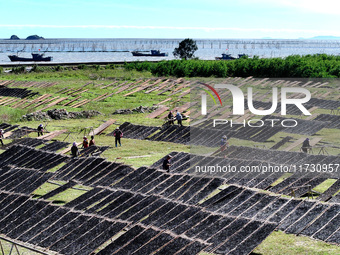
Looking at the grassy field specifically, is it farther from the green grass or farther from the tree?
the tree

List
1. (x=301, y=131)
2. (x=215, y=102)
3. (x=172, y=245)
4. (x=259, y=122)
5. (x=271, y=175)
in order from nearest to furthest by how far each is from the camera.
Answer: (x=172, y=245), (x=271, y=175), (x=301, y=131), (x=259, y=122), (x=215, y=102)

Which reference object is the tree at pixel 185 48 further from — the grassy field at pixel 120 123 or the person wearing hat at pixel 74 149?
the person wearing hat at pixel 74 149

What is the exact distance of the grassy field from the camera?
16172 mm

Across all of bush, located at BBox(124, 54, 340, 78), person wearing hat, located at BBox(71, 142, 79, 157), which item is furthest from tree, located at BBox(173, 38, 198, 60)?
person wearing hat, located at BBox(71, 142, 79, 157)

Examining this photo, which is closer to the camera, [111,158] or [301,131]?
[111,158]

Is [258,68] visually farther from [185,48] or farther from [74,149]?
[74,149]

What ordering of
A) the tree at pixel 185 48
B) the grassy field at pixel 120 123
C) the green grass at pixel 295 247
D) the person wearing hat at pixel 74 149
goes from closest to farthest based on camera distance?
the green grass at pixel 295 247, the grassy field at pixel 120 123, the person wearing hat at pixel 74 149, the tree at pixel 185 48

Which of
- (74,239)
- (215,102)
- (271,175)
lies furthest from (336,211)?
(215,102)

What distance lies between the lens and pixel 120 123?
3909 cm

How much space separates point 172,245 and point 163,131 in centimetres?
1997

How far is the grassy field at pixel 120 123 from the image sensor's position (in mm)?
16172

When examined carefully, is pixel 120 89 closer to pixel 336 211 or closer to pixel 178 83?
pixel 178 83

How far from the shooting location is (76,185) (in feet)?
73.6

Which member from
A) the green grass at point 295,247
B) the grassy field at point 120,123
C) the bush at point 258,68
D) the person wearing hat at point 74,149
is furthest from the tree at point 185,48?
the green grass at point 295,247
